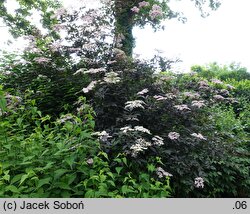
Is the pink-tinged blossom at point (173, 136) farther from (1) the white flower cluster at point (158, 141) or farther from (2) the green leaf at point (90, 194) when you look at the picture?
(2) the green leaf at point (90, 194)

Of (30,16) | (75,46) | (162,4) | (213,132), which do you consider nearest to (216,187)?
(213,132)

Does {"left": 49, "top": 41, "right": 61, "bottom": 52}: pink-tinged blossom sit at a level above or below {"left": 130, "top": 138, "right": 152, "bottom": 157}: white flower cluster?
above

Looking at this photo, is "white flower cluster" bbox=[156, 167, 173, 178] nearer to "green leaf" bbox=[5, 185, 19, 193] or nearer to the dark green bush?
the dark green bush

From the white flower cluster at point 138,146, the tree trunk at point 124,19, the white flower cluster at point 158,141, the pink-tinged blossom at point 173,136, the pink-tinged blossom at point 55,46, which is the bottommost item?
the white flower cluster at point 138,146

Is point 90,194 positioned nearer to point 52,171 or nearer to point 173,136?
point 52,171

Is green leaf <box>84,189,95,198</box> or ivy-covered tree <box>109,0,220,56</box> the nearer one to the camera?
green leaf <box>84,189,95,198</box>

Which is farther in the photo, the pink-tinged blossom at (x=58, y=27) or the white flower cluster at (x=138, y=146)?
the pink-tinged blossom at (x=58, y=27)

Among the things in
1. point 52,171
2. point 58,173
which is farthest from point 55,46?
point 58,173

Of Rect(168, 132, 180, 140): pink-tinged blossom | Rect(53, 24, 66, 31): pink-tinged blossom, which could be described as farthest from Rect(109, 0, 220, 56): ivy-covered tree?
Rect(168, 132, 180, 140): pink-tinged blossom

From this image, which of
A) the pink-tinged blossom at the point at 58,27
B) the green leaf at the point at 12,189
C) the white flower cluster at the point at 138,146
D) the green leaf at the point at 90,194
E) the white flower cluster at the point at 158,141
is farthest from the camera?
the pink-tinged blossom at the point at 58,27

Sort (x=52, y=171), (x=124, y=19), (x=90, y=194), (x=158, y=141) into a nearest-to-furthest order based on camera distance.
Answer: (x=90, y=194)
(x=52, y=171)
(x=158, y=141)
(x=124, y=19)

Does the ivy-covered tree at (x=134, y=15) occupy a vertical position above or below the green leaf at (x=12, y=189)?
above

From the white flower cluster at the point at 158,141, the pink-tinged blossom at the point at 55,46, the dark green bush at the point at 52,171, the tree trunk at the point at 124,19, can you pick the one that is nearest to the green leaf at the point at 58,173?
the dark green bush at the point at 52,171

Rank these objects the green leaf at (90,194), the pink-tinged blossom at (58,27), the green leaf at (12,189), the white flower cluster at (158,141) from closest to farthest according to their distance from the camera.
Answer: the green leaf at (12,189) < the green leaf at (90,194) < the white flower cluster at (158,141) < the pink-tinged blossom at (58,27)
